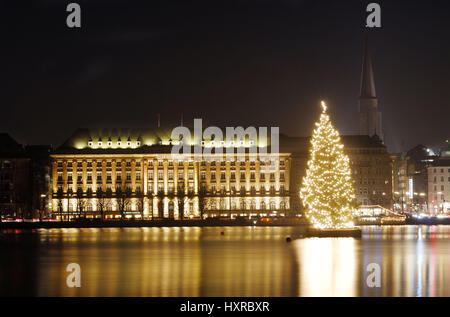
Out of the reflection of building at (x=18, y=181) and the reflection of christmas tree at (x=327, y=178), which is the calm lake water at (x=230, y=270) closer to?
the reflection of christmas tree at (x=327, y=178)

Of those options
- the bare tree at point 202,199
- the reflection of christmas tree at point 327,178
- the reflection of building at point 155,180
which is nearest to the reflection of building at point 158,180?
the reflection of building at point 155,180

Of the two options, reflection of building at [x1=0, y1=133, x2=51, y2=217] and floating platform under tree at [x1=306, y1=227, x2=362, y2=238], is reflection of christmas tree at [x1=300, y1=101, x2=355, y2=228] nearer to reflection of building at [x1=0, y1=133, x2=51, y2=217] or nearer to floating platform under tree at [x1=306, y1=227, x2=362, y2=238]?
floating platform under tree at [x1=306, y1=227, x2=362, y2=238]

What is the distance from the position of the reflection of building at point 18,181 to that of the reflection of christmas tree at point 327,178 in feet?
282

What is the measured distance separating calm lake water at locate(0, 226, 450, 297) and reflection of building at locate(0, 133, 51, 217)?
94.4 meters

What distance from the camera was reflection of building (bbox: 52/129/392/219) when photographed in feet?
552

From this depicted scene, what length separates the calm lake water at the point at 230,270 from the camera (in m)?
38.9

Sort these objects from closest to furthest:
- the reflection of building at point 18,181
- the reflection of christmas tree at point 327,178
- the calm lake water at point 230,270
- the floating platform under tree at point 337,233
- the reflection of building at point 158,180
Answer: the calm lake water at point 230,270
the reflection of christmas tree at point 327,178
the floating platform under tree at point 337,233
the reflection of building at point 18,181
the reflection of building at point 158,180

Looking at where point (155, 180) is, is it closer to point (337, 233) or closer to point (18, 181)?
point (18, 181)

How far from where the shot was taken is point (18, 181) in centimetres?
16912

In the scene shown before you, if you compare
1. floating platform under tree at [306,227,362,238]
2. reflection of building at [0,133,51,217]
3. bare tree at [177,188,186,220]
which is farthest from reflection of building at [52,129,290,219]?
floating platform under tree at [306,227,362,238]

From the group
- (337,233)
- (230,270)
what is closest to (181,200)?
(337,233)
